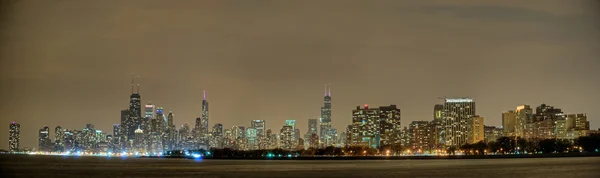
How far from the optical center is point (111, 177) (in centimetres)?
9488

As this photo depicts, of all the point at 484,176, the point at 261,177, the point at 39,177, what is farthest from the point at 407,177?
the point at 39,177

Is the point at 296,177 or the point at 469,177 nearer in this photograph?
the point at 469,177

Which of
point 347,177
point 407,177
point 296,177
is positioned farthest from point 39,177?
point 407,177

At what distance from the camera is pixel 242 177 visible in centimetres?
9325

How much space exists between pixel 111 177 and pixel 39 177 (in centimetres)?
1088

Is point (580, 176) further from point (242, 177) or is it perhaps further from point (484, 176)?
point (242, 177)

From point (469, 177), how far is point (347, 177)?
14.0 meters

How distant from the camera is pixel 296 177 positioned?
94.6 meters

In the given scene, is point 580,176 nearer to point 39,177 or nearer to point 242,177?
point 242,177

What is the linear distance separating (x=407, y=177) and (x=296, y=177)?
1352 centimetres

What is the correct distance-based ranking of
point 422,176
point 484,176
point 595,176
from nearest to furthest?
point 595,176, point 484,176, point 422,176

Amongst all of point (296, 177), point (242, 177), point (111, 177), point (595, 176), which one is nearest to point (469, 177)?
point (595, 176)

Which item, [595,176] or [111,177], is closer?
[595,176]

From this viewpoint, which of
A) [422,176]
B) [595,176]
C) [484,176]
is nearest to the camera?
[595,176]
